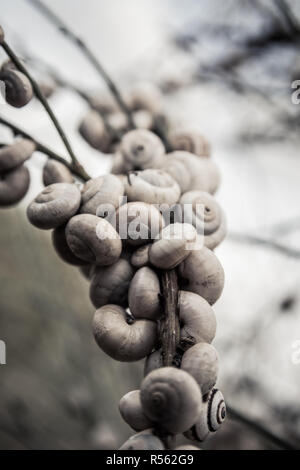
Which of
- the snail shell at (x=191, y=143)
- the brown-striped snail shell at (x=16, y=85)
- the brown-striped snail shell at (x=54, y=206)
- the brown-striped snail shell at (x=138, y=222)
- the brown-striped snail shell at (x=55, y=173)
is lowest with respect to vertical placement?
the brown-striped snail shell at (x=138, y=222)

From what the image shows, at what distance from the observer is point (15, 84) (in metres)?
0.44

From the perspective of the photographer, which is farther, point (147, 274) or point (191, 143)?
point (191, 143)

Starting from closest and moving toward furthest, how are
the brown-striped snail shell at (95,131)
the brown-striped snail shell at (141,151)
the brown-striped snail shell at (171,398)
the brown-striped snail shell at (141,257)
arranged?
the brown-striped snail shell at (171,398)
the brown-striped snail shell at (141,257)
the brown-striped snail shell at (141,151)
the brown-striped snail shell at (95,131)

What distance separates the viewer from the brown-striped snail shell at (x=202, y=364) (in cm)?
32

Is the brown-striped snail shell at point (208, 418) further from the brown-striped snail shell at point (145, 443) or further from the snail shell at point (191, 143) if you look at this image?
the snail shell at point (191, 143)

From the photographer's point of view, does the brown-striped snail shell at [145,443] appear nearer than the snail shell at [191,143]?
Yes

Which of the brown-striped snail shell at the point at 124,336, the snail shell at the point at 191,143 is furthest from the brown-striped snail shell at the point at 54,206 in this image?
the snail shell at the point at 191,143

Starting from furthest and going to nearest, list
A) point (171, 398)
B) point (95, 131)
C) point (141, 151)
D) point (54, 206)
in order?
point (95, 131) < point (141, 151) < point (54, 206) < point (171, 398)

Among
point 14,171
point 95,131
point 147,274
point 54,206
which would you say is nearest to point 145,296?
point 147,274

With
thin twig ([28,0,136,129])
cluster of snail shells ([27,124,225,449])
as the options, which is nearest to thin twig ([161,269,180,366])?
cluster of snail shells ([27,124,225,449])

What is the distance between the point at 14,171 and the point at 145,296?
0.76 ft

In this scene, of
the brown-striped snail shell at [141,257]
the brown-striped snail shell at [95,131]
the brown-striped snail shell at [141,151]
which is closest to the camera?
the brown-striped snail shell at [141,257]

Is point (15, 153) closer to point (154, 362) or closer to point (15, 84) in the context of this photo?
point (15, 84)

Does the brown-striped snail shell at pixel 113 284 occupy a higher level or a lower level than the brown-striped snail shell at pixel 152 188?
lower
